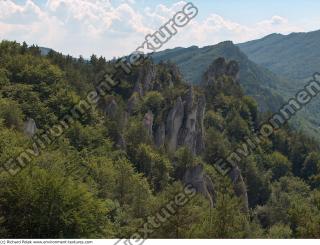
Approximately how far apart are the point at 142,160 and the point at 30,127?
22.1 m

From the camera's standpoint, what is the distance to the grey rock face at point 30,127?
71.4 metres

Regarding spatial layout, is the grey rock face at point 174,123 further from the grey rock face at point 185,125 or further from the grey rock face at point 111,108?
the grey rock face at point 111,108

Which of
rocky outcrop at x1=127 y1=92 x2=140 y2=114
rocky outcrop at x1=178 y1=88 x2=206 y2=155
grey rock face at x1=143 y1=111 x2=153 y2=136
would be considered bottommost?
rocky outcrop at x1=178 y1=88 x2=206 y2=155

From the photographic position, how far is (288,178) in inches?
4820

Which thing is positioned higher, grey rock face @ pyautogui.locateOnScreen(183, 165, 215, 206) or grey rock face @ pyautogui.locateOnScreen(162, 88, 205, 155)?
grey rock face @ pyautogui.locateOnScreen(162, 88, 205, 155)

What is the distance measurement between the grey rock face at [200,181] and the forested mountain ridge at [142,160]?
0.67 feet

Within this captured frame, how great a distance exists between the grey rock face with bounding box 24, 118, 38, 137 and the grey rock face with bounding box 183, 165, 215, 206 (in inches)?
1098

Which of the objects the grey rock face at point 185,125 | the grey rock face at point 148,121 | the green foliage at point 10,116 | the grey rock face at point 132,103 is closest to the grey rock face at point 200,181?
the grey rock face at point 185,125

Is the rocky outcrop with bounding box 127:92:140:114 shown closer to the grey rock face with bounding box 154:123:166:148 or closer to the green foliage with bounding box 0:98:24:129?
the grey rock face with bounding box 154:123:166:148

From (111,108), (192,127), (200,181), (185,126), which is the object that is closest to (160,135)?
(185,126)

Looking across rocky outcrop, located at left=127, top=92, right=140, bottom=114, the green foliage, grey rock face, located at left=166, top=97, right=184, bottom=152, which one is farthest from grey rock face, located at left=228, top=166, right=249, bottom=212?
the green foliage

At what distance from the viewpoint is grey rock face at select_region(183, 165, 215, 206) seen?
81938 mm

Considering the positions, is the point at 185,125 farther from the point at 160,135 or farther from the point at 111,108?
Answer: the point at 111,108

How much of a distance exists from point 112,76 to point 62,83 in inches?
825
